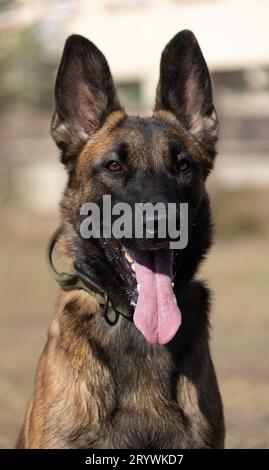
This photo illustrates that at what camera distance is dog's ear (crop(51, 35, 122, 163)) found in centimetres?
500

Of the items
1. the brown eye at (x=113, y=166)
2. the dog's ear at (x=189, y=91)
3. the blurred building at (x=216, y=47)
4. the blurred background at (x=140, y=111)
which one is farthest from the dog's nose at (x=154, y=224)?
the blurred building at (x=216, y=47)

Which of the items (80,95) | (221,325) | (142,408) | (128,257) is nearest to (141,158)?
(128,257)

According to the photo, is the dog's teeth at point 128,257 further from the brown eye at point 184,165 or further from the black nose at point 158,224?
the brown eye at point 184,165

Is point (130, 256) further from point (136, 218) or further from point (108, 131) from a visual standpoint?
point (108, 131)

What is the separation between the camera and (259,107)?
23984 mm

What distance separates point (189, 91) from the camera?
5.33 meters

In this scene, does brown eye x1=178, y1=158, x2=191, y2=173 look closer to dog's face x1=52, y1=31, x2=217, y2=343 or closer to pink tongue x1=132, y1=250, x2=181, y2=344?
dog's face x1=52, y1=31, x2=217, y2=343

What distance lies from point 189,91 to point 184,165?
67cm

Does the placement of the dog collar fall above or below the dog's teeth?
below

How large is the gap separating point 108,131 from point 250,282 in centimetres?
1061

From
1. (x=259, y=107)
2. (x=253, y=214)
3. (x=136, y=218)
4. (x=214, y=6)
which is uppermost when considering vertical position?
(x=214, y=6)

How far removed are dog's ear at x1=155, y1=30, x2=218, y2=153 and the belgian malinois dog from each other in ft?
0.03

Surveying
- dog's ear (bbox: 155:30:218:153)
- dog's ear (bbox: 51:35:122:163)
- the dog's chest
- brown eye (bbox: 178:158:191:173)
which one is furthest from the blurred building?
the dog's chest
